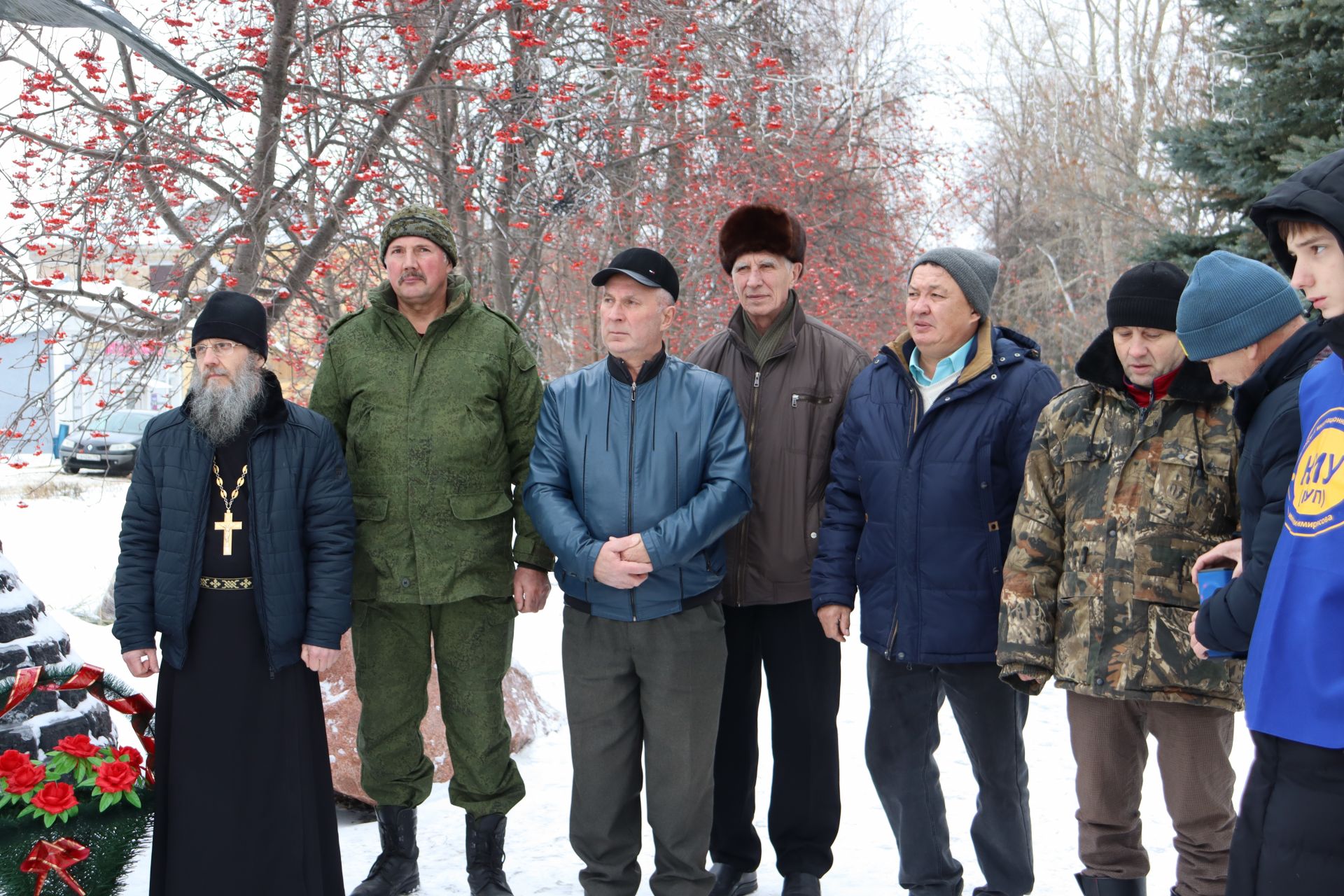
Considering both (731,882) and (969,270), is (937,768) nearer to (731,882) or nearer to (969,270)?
(731,882)

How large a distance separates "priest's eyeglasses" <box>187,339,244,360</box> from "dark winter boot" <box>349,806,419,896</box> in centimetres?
152

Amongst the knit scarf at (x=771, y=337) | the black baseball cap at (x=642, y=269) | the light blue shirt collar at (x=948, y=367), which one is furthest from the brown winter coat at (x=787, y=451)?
the black baseball cap at (x=642, y=269)

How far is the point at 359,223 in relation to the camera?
6.49 meters

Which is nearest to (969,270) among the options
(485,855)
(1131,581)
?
(1131,581)

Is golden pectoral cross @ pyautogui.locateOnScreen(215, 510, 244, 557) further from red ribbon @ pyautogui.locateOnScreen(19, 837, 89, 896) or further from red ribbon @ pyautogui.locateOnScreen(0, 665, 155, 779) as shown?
red ribbon @ pyautogui.locateOnScreen(19, 837, 89, 896)

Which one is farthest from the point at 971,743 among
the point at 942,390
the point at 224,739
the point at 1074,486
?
the point at 224,739

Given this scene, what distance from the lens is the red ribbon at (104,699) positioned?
3182 mm

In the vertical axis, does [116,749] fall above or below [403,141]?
below

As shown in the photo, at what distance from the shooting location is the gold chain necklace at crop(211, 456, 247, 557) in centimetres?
302

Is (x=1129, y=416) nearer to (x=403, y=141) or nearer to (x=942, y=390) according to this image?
(x=942, y=390)

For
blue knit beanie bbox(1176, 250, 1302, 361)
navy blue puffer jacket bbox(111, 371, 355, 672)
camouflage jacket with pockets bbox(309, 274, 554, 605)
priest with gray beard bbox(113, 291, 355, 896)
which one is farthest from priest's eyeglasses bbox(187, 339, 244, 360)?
blue knit beanie bbox(1176, 250, 1302, 361)

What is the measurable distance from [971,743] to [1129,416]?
104 centimetres

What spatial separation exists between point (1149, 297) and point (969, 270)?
1.85 feet

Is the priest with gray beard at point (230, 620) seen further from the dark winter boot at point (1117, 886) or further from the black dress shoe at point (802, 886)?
the dark winter boot at point (1117, 886)
